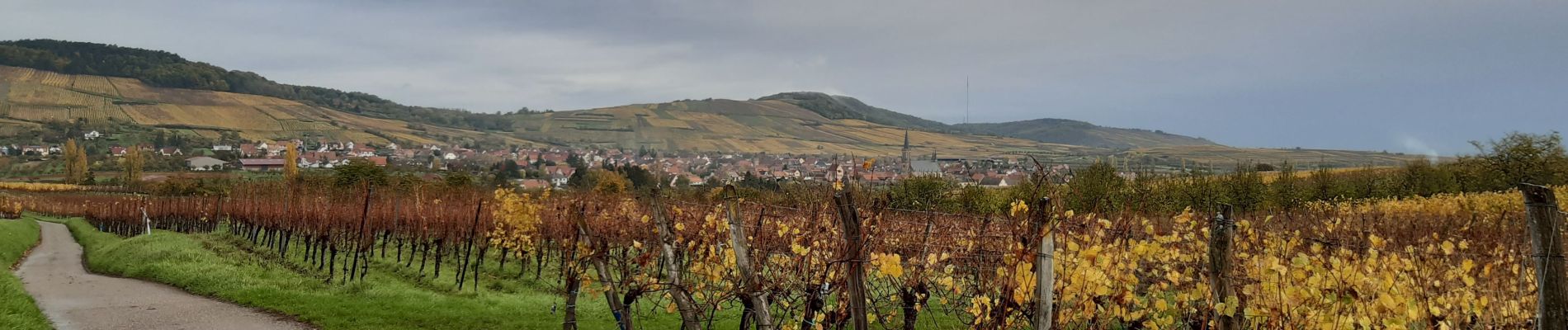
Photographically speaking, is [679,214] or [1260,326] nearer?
[1260,326]

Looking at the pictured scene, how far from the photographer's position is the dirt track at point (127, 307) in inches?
478

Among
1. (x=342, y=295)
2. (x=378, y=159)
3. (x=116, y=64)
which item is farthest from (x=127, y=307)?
(x=116, y=64)

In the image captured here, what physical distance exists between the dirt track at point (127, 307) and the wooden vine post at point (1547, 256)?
520 inches

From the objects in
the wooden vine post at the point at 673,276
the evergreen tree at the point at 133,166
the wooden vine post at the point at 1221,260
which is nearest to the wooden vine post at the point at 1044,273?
the wooden vine post at the point at 1221,260

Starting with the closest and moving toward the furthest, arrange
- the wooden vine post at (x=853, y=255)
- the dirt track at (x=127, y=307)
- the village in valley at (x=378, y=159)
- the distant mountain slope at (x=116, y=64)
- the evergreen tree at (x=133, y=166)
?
the wooden vine post at (x=853, y=255)
the dirt track at (x=127, y=307)
the evergreen tree at (x=133, y=166)
the village in valley at (x=378, y=159)
the distant mountain slope at (x=116, y=64)

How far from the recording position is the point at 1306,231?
38.3ft

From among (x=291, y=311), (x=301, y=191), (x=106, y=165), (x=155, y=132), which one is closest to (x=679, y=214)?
(x=291, y=311)

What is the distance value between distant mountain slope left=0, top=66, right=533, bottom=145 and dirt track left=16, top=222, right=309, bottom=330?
454 ft

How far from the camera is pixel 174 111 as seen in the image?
510 ft

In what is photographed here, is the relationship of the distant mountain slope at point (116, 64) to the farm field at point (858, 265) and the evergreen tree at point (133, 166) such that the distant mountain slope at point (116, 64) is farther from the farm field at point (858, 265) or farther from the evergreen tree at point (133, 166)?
the farm field at point (858, 265)

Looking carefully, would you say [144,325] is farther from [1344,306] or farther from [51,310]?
[1344,306]

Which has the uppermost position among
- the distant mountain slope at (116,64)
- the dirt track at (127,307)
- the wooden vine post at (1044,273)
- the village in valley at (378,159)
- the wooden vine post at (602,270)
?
the distant mountain slope at (116,64)

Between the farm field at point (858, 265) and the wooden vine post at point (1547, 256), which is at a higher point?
the wooden vine post at point (1547, 256)

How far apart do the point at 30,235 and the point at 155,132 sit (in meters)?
120
